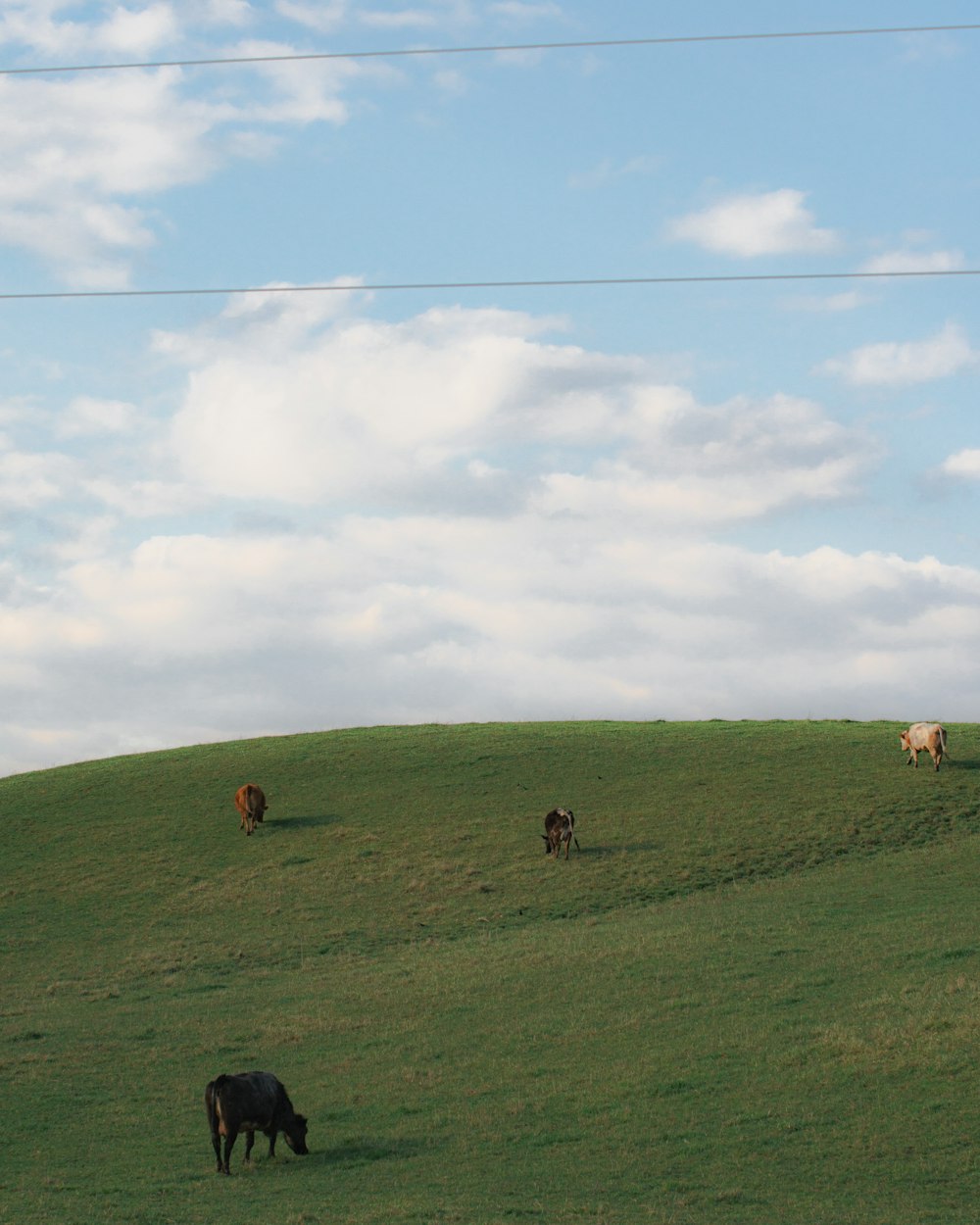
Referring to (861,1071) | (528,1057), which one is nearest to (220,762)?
(528,1057)

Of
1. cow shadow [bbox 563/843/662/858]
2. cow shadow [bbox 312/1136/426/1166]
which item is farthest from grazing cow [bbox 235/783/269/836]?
cow shadow [bbox 312/1136/426/1166]

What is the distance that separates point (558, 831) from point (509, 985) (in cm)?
1272

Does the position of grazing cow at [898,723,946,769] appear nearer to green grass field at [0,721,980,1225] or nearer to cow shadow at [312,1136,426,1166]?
green grass field at [0,721,980,1225]

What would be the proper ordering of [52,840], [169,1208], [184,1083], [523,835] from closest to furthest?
1. [169,1208]
2. [184,1083]
3. [523,835]
4. [52,840]

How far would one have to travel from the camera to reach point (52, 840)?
43.4m

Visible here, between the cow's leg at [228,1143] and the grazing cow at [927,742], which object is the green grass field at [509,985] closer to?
the cow's leg at [228,1143]

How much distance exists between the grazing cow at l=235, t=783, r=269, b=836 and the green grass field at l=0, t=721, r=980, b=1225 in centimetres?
78

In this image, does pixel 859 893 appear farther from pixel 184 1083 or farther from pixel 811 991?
pixel 184 1083

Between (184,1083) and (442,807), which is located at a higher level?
(442,807)

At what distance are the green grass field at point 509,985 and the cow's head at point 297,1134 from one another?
0.20 meters

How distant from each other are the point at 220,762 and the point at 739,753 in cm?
2278

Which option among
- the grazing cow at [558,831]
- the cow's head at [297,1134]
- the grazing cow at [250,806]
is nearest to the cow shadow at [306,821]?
the grazing cow at [250,806]

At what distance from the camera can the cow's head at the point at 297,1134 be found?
16.2 meters

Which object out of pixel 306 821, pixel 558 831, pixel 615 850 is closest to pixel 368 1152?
pixel 558 831
